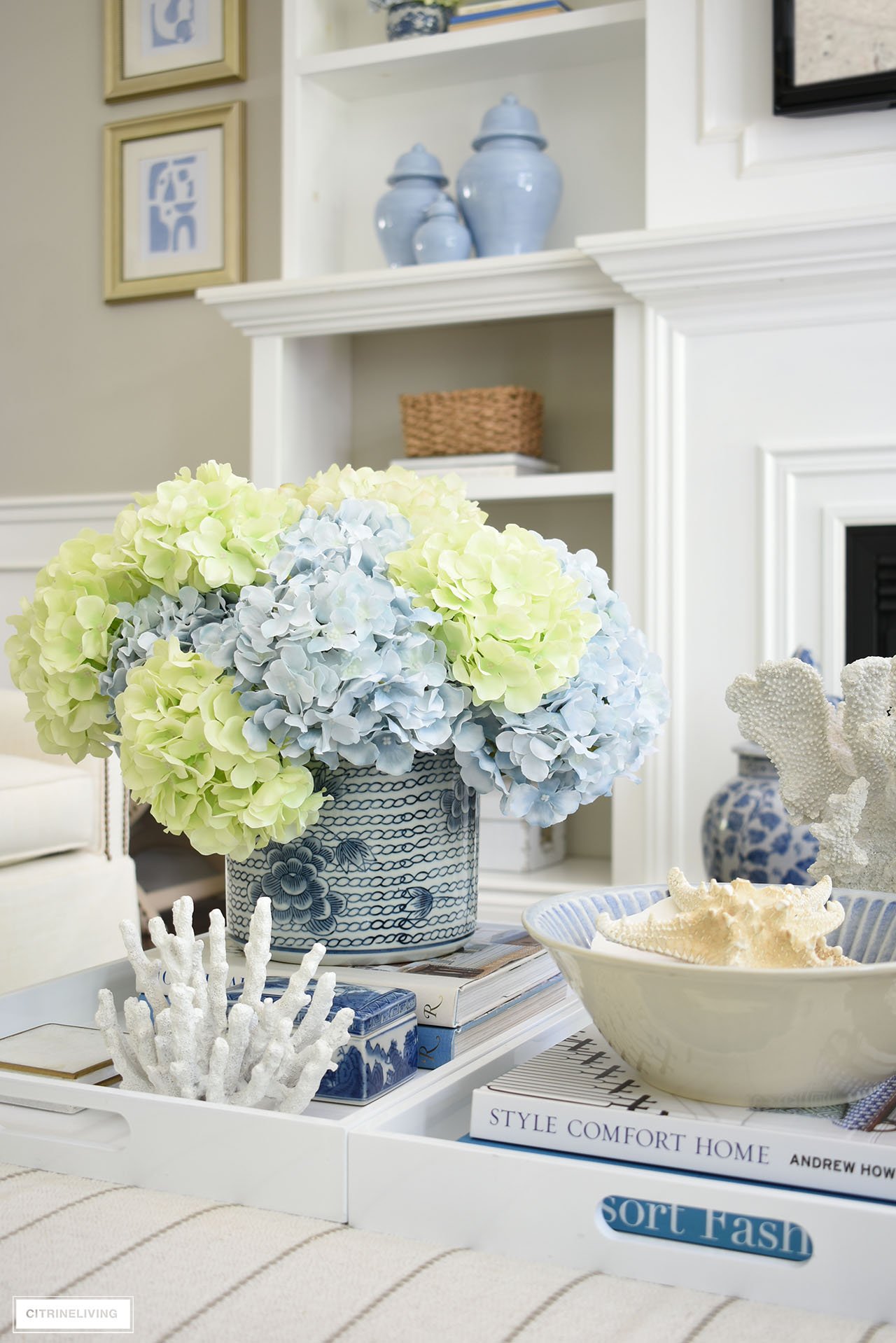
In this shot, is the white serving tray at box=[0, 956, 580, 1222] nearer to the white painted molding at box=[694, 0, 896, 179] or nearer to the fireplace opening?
the fireplace opening

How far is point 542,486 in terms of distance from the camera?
212 centimetres

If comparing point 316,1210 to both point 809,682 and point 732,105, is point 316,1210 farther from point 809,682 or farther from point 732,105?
point 732,105

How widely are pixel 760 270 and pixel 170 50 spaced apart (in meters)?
1.49

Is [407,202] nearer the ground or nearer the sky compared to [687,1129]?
nearer the sky

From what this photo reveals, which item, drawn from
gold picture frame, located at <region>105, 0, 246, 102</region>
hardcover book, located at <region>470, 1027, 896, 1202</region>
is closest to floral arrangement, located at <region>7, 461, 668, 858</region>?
hardcover book, located at <region>470, 1027, 896, 1202</region>

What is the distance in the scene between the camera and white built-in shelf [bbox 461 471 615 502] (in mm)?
2082

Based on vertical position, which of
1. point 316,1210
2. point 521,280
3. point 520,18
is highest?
point 520,18

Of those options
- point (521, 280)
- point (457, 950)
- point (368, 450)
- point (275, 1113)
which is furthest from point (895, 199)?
point (275, 1113)

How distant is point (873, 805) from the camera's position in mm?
845

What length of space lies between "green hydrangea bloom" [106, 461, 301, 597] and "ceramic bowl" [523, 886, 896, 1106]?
1.00 ft

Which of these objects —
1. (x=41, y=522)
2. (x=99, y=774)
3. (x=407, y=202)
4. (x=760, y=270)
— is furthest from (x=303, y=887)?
→ (x=41, y=522)

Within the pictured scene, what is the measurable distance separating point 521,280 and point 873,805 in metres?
1.47

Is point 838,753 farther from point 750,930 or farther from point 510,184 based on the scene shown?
point 510,184

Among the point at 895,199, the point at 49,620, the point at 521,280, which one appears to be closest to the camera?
the point at 49,620
